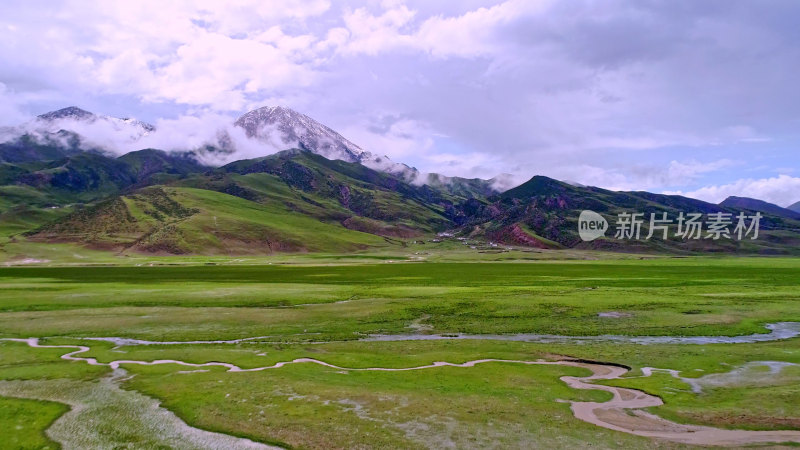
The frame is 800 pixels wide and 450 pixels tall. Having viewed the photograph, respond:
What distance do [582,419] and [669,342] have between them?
2680 centimetres

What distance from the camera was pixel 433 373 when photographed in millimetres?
35000

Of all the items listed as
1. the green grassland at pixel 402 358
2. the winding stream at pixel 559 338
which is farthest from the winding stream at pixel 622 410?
the winding stream at pixel 559 338

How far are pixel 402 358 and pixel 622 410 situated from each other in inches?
709

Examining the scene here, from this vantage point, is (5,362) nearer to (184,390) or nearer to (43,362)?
(43,362)

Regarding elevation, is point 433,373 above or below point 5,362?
above

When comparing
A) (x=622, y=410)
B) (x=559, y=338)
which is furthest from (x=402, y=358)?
(x=559, y=338)

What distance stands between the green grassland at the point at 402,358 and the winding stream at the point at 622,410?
0.88 m

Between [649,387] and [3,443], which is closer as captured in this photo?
[3,443]

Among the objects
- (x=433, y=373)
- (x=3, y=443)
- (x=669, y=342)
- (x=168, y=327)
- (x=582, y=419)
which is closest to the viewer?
(x=3, y=443)

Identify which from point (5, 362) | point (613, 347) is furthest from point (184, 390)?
point (613, 347)

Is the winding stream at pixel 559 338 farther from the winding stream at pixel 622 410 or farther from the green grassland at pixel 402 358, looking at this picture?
A: the winding stream at pixel 622 410

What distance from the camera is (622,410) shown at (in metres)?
27.1

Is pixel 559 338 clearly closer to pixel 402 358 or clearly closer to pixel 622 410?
pixel 402 358

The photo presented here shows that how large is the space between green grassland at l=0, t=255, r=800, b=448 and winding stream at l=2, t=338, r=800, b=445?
0.88 m
